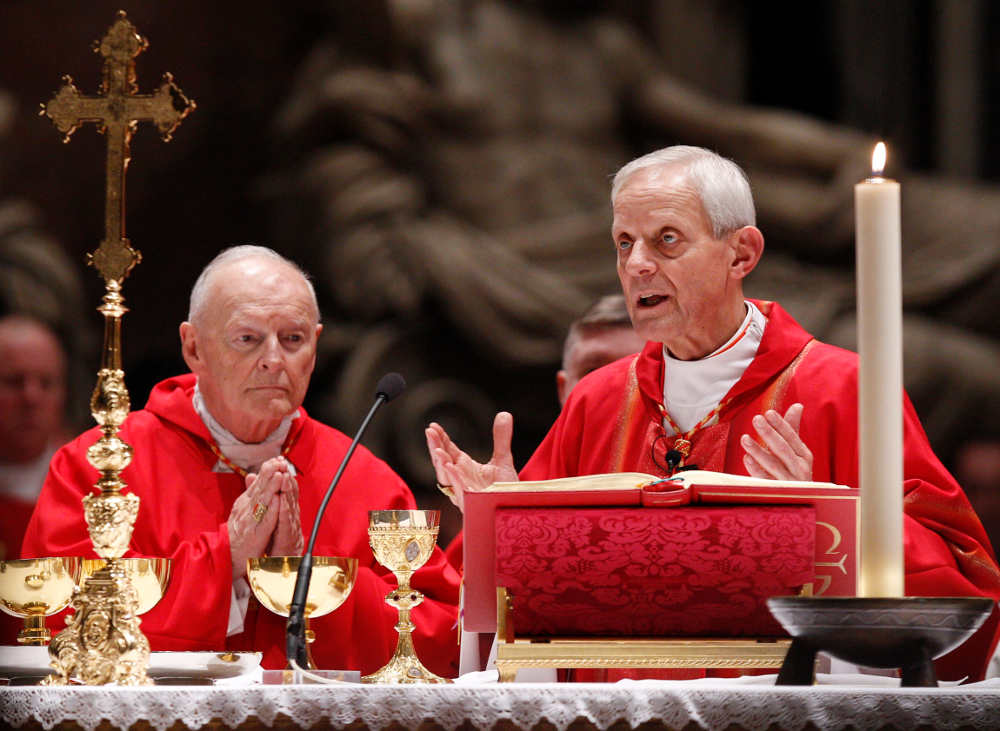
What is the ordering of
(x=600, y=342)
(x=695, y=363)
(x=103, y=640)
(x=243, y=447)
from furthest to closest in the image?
(x=600, y=342) → (x=243, y=447) → (x=695, y=363) → (x=103, y=640)

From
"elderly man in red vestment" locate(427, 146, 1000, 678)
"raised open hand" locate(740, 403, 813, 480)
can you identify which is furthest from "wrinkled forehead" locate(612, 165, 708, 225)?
"raised open hand" locate(740, 403, 813, 480)

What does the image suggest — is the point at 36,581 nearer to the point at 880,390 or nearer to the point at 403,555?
the point at 403,555

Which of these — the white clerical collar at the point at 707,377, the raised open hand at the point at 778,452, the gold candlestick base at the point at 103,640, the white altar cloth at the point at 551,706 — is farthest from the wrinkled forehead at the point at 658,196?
the white altar cloth at the point at 551,706

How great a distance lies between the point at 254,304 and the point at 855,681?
244cm

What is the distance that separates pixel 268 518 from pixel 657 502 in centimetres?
151

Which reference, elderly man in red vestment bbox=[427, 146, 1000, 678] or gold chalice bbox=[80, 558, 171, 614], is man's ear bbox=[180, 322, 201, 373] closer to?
elderly man in red vestment bbox=[427, 146, 1000, 678]

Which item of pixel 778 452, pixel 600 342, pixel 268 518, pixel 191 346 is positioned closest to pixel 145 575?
pixel 268 518

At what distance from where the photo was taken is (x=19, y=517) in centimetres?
701

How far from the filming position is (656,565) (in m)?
2.40

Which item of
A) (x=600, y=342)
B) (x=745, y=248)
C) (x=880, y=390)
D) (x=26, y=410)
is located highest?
(x=26, y=410)

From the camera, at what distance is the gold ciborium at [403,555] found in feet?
9.23

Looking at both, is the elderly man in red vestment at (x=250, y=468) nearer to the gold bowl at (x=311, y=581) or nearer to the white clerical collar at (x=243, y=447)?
the white clerical collar at (x=243, y=447)

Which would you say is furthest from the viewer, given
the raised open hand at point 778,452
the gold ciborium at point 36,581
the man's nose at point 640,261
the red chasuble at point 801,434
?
the man's nose at point 640,261

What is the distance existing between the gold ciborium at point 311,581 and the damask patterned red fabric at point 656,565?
14.4 inches
